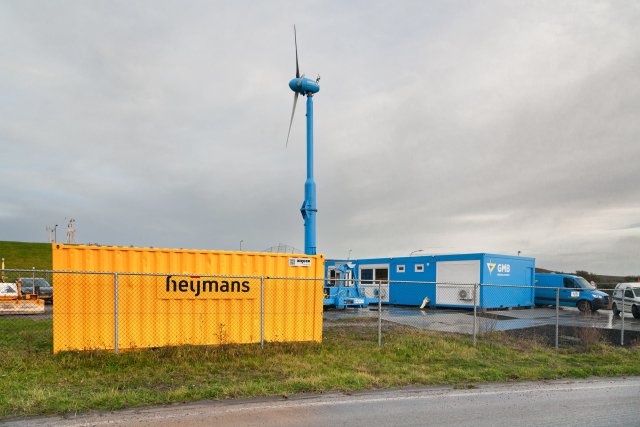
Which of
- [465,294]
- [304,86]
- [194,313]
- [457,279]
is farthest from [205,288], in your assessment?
[457,279]

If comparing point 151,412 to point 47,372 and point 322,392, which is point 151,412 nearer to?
point 322,392

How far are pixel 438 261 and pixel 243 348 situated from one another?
18875 mm

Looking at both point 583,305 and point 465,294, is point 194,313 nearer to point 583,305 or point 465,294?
point 465,294

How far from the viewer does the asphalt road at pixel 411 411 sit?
6.02 meters

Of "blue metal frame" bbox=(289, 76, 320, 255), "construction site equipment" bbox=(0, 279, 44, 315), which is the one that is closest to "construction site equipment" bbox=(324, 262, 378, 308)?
"blue metal frame" bbox=(289, 76, 320, 255)

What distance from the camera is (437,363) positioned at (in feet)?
32.9

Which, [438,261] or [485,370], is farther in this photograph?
[438,261]

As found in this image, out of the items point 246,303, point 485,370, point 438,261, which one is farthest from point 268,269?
point 438,261

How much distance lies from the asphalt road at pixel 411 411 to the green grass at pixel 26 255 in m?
57.0

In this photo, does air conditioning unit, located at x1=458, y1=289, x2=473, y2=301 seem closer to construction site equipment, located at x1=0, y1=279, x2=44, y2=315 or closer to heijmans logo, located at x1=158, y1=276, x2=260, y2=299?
heijmans logo, located at x1=158, y1=276, x2=260, y2=299

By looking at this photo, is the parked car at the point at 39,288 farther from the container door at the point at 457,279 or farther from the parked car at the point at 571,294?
the parked car at the point at 571,294

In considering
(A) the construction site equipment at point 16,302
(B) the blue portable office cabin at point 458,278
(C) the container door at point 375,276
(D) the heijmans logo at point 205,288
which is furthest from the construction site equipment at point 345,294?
(A) the construction site equipment at point 16,302

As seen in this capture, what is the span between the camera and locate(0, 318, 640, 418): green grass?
281 inches

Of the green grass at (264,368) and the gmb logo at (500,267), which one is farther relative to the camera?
the gmb logo at (500,267)
